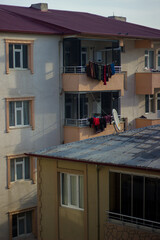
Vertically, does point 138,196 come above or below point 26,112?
below

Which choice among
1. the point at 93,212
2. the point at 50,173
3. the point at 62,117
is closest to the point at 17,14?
the point at 62,117

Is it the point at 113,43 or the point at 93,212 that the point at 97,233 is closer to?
the point at 93,212

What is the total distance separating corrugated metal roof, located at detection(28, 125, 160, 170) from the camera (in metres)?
17.1

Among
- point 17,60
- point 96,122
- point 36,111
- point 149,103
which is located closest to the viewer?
point 17,60

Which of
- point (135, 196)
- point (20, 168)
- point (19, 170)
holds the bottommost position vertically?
point (19, 170)

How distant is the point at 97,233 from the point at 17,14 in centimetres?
1683

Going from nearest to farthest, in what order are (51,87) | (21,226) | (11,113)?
1. (11,113)
2. (21,226)
3. (51,87)

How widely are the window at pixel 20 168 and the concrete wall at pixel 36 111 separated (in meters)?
0.25

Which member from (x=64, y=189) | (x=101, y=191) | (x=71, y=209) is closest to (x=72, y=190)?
(x=64, y=189)

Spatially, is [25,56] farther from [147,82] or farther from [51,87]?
[147,82]

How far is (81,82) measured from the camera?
95.8 feet

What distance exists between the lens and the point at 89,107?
32.1 meters

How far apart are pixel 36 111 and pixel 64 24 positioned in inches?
229

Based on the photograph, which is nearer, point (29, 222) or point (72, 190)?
point (72, 190)
